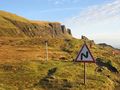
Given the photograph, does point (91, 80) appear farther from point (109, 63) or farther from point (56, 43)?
point (56, 43)

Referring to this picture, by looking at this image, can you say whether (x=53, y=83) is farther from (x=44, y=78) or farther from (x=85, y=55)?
(x=85, y=55)

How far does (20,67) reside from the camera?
33.8 metres

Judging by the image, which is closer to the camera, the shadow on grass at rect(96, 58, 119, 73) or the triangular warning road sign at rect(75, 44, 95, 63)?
the triangular warning road sign at rect(75, 44, 95, 63)

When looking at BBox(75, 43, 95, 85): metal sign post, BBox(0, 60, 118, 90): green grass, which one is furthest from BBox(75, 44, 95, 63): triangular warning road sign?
BBox(0, 60, 118, 90): green grass

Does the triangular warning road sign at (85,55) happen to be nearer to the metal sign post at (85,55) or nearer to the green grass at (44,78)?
the metal sign post at (85,55)

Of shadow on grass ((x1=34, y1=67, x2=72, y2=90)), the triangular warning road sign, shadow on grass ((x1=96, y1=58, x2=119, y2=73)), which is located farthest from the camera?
shadow on grass ((x1=96, y1=58, x2=119, y2=73))

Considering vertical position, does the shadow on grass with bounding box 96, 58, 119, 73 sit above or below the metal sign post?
below

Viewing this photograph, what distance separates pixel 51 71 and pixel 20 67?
3227 millimetres

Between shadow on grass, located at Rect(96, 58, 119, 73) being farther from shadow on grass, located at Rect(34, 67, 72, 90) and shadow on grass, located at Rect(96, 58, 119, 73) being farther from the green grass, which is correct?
shadow on grass, located at Rect(34, 67, 72, 90)

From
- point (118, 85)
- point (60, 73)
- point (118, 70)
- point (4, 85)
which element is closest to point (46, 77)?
point (60, 73)

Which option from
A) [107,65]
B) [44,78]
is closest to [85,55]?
[44,78]

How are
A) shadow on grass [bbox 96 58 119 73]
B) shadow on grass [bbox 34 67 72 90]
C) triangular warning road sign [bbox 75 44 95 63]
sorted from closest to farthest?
shadow on grass [bbox 34 67 72 90], triangular warning road sign [bbox 75 44 95 63], shadow on grass [bbox 96 58 119 73]

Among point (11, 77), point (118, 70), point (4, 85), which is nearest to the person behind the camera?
point (4, 85)

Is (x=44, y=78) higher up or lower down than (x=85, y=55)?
lower down
